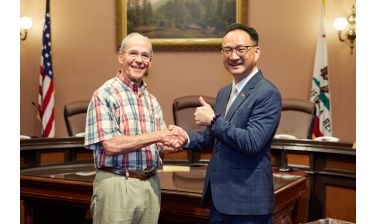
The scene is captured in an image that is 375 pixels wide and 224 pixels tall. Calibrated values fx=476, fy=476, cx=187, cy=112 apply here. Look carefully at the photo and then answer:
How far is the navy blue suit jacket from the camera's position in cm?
190

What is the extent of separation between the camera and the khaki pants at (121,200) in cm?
204

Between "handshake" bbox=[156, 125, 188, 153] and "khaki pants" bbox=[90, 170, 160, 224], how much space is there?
20cm

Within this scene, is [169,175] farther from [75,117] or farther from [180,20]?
[180,20]

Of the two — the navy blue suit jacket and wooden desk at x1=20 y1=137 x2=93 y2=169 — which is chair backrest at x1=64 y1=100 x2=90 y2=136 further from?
the navy blue suit jacket

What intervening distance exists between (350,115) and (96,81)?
12.1 feet

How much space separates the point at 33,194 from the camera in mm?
3295

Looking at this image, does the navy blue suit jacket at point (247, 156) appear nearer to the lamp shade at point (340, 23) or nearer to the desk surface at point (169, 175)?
the desk surface at point (169, 175)

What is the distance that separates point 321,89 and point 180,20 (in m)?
2.19

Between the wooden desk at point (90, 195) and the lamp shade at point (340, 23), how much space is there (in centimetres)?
325

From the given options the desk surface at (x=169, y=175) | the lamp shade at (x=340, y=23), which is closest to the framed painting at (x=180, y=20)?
the lamp shade at (x=340, y=23)

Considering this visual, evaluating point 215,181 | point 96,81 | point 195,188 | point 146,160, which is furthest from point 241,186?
point 96,81

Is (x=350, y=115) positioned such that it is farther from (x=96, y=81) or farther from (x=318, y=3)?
(x=96, y=81)

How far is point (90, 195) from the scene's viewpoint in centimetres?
306

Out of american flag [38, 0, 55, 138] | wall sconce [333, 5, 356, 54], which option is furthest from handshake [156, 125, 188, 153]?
american flag [38, 0, 55, 138]
